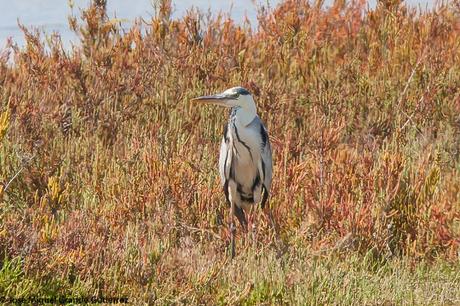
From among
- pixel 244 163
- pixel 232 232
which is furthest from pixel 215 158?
pixel 232 232

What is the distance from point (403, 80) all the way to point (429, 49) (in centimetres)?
66

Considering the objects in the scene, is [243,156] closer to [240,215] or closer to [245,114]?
[245,114]

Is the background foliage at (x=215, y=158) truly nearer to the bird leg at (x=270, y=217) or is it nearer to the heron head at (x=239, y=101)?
the bird leg at (x=270, y=217)

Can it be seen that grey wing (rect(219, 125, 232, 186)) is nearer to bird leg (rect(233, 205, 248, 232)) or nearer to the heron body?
the heron body

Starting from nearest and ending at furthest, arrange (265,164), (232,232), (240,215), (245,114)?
(232,232) < (245,114) < (265,164) < (240,215)

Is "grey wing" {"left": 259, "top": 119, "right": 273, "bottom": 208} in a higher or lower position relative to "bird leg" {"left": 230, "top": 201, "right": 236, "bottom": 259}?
higher

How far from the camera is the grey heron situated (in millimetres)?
6418

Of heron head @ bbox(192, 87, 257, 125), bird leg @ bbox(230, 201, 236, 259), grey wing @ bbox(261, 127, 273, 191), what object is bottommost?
bird leg @ bbox(230, 201, 236, 259)

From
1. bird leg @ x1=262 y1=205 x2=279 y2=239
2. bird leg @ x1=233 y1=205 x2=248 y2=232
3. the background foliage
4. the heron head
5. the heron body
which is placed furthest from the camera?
bird leg @ x1=233 y1=205 x2=248 y2=232

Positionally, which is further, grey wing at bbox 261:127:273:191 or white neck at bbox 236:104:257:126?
grey wing at bbox 261:127:273:191

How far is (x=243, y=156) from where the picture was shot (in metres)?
6.59

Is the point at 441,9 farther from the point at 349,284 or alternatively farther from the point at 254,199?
the point at 349,284

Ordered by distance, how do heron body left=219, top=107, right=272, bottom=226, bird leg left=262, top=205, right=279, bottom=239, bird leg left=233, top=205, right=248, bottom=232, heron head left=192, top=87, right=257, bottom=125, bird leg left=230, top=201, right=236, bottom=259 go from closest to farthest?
bird leg left=230, top=201, right=236, bottom=259, bird leg left=262, top=205, right=279, bottom=239, heron head left=192, top=87, right=257, bottom=125, heron body left=219, top=107, right=272, bottom=226, bird leg left=233, top=205, right=248, bottom=232

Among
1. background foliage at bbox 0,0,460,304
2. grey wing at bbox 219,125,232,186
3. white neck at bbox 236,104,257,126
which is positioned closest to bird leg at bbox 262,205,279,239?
background foliage at bbox 0,0,460,304
